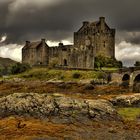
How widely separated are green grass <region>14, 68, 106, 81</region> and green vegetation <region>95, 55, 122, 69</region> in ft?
36.0

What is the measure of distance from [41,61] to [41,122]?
79726mm

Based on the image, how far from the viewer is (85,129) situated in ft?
150

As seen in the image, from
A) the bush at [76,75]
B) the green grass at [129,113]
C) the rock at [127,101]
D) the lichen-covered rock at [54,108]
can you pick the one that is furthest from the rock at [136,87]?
the lichen-covered rock at [54,108]

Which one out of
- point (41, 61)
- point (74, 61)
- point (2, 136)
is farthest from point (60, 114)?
point (41, 61)

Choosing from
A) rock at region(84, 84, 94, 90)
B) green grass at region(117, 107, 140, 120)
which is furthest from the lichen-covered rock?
rock at region(84, 84, 94, 90)

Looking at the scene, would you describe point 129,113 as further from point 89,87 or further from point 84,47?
point 84,47

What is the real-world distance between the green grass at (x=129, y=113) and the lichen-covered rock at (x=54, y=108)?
6.23 ft

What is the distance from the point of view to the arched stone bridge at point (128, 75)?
95.7m

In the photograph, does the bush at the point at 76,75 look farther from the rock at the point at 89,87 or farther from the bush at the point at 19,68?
the bush at the point at 19,68

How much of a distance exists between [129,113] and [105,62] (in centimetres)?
6178

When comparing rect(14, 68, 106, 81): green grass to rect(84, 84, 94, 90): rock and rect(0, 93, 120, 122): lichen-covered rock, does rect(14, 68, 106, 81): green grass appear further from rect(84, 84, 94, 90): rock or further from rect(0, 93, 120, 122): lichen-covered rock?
rect(0, 93, 120, 122): lichen-covered rock

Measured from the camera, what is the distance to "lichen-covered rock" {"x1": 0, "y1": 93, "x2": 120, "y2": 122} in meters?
49.5

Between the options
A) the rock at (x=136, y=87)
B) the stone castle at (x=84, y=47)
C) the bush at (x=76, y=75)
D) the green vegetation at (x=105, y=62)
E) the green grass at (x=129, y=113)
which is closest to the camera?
the green grass at (x=129, y=113)

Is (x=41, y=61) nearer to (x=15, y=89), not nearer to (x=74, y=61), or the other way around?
(x=74, y=61)
